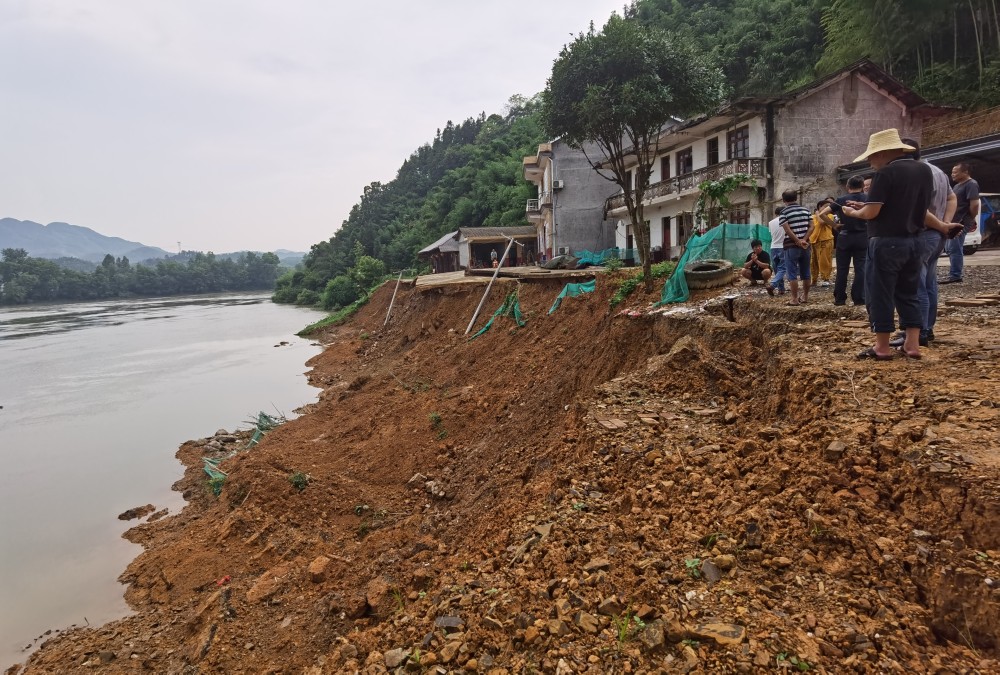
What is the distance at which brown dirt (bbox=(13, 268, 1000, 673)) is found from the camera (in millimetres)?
2400

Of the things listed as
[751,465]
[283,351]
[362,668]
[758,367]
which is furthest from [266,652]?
[283,351]

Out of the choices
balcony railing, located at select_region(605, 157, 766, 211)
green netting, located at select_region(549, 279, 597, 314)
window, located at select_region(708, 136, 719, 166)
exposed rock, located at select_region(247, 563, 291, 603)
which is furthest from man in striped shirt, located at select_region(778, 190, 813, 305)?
window, located at select_region(708, 136, 719, 166)

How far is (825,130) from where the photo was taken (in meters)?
20.0

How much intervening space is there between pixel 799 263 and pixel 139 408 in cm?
1879

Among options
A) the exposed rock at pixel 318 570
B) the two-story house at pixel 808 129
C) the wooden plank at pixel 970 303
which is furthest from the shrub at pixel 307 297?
the wooden plank at pixel 970 303

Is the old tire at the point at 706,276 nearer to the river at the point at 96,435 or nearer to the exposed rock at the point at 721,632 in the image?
the exposed rock at the point at 721,632

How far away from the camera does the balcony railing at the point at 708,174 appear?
64.9 ft

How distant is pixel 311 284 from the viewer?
62656 millimetres

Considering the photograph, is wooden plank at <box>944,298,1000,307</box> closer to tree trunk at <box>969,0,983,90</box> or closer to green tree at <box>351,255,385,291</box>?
tree trunk at <box>969,0,983,90</box>

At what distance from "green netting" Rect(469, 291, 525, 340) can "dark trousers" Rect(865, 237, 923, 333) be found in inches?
412

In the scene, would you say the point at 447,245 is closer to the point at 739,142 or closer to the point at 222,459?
the point at 739,142

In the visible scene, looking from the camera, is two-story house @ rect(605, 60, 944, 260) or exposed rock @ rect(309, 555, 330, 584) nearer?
exposed rock @ rect(309, 555, 330, 584)

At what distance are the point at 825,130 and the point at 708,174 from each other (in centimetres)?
425

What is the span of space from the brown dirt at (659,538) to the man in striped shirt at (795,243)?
0.48 m
